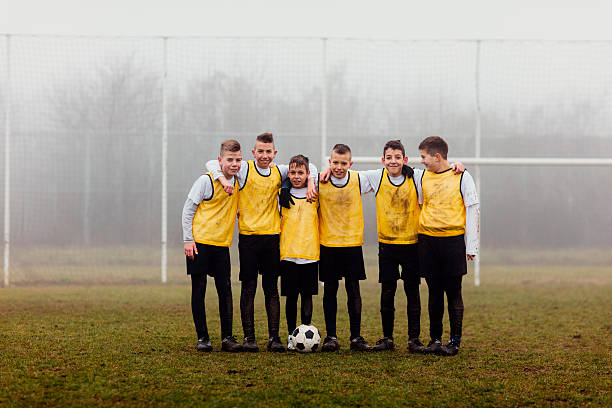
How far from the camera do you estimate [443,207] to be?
5039 millimetres

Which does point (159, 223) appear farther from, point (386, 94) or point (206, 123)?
point (386, 94)

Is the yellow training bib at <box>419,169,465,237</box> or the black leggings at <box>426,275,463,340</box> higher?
the yellow training bib at <box>419,169,465,237</box>

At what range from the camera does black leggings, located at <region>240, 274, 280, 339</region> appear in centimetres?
516

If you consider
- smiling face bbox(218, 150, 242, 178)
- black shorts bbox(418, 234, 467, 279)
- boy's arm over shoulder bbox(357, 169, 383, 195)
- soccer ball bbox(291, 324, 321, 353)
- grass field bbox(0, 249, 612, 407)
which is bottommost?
grass field bbox(0, 249, 612, 407)

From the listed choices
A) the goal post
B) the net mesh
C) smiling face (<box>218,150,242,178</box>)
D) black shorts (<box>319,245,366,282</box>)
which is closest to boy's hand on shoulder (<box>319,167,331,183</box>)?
black shorts (<box>319,245,366,282</box>)

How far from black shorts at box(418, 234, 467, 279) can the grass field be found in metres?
0.61

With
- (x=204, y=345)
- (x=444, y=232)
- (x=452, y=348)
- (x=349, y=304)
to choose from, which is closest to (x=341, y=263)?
(x=349, y=304)

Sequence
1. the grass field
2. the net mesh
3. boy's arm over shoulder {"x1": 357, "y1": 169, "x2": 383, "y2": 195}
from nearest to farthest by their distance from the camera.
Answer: the grass field
boy's arm over shoulder {"x1": 357, "y1": 169, "x2": 383, "y2": 195}
the net mesh

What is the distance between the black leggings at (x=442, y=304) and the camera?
512cm

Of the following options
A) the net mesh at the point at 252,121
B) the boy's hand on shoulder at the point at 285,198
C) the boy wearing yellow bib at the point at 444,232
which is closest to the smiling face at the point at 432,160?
the boy wearing yellow bib at the point at 444,232

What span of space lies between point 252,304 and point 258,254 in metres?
0.38

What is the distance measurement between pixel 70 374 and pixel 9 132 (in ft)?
23.7

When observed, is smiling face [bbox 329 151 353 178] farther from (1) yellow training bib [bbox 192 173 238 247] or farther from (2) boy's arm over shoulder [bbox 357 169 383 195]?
(1) yellow training bib [bbox 192 173 238 247]

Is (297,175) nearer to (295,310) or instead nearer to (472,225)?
(295,310)
